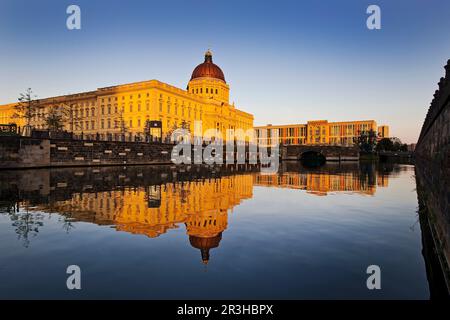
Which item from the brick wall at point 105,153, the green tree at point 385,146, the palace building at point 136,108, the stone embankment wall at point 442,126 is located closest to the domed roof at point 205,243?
the stone embankment wall at point 442,126

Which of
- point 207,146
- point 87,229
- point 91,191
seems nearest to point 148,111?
point 207,146

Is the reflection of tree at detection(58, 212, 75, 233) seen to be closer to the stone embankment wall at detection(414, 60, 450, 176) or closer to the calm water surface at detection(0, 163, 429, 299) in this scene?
the calm water surface at detection(0, 163, 429, 299)

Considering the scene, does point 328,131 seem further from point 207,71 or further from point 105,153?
point 105,153

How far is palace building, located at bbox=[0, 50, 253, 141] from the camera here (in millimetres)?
79188

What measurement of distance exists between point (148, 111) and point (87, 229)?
7453 centimetres

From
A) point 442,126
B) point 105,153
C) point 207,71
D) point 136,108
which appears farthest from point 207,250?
point 207,71

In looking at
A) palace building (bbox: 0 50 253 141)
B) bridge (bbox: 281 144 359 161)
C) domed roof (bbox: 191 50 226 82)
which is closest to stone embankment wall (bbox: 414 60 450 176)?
palace building (bbox: 0 50 253 141)

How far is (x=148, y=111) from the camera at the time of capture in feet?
259

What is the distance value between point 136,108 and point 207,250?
3158 inches

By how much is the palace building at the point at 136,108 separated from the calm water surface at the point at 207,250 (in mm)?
59055

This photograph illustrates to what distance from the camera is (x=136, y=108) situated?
266ft
